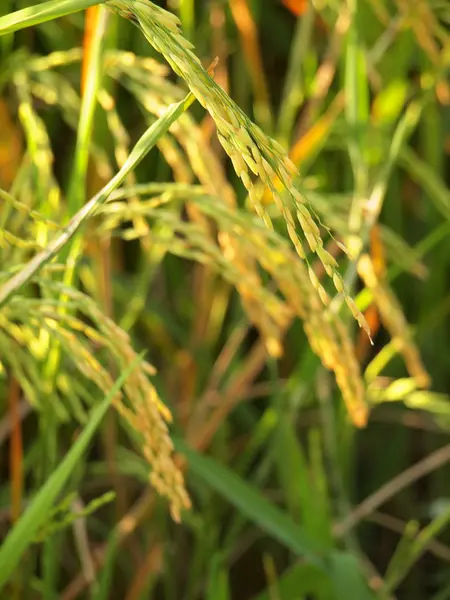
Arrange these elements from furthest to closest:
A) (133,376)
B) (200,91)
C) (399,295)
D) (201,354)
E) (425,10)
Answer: (399,295), (201,354), (425,10), (133,376), (200,91)

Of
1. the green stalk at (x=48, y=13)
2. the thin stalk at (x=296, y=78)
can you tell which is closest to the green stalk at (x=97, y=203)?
the green stalk at (x=48, y=13)

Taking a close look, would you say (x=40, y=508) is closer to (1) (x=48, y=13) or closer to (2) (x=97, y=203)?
(2) (x=97, y=203)

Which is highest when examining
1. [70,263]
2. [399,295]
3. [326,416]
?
[70,263]

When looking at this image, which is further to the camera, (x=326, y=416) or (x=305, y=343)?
(x=305, y=343)

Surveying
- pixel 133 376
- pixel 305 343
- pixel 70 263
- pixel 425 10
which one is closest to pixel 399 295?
pixel 305 343

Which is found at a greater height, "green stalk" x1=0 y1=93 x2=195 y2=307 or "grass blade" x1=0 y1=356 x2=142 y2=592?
"green stalk" x1=0 y1=93 x2=195 y2=307

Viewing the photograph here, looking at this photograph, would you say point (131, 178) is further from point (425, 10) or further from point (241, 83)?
point (241, 83)

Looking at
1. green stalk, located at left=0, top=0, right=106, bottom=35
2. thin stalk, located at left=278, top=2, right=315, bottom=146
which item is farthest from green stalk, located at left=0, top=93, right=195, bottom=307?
thin stalk, located at left=278, top=2, right=315, bottom=146

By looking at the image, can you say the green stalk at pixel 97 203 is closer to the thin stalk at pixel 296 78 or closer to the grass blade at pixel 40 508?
the grass blade at pixel 40 508

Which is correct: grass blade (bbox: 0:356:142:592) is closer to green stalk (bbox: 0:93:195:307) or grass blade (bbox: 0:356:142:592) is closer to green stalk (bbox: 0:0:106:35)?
green stalk (bbox: 0:93:195:307)

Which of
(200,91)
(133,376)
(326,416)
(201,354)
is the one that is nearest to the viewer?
(200,91)

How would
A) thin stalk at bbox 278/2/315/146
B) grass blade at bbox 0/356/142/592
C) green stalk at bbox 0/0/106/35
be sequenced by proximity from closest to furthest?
green stalk at bbox 0/0/106/35, grass blade at bbox 0/356/142/592, thin stalk at bbox 278/2/315/146
